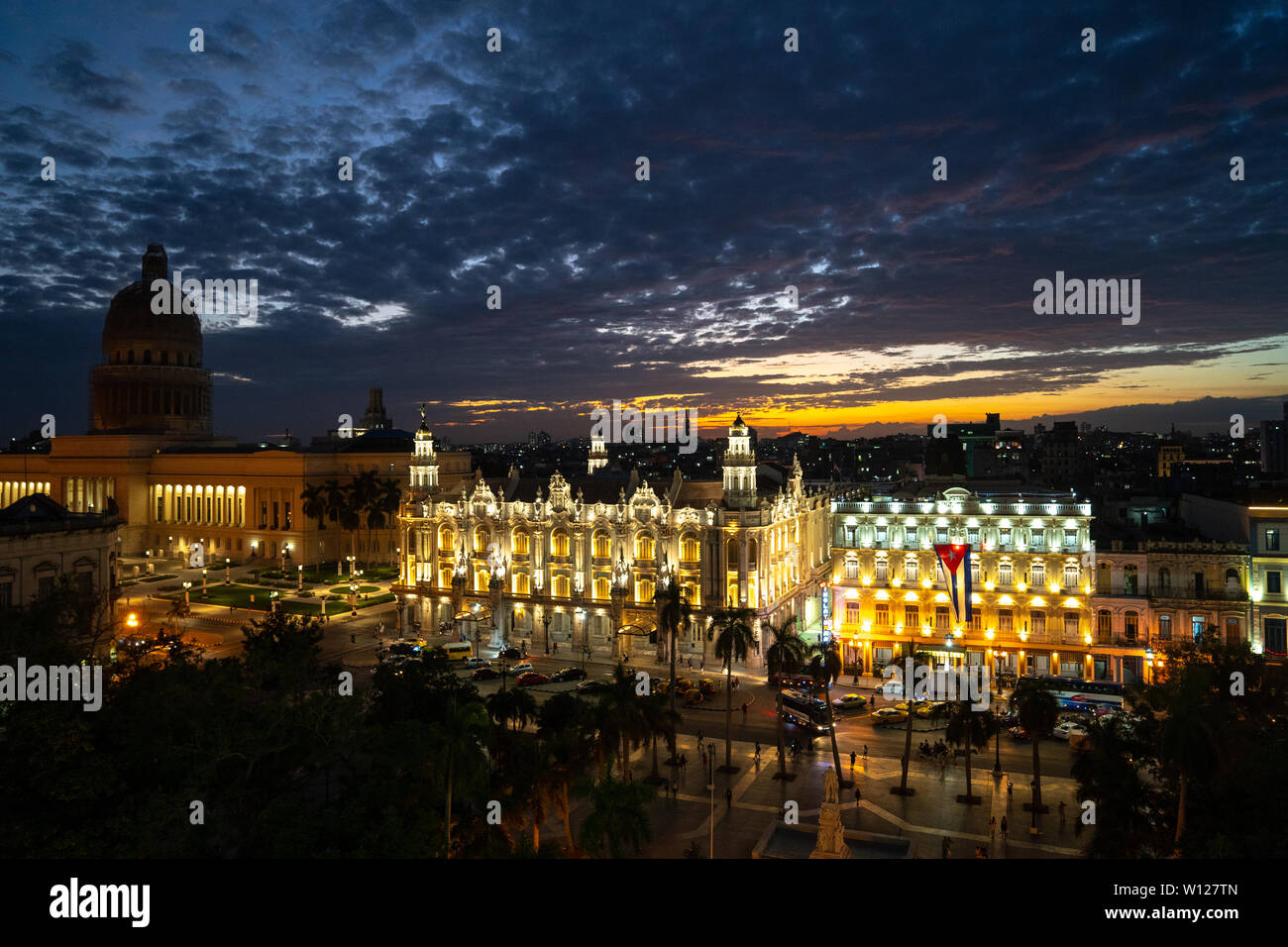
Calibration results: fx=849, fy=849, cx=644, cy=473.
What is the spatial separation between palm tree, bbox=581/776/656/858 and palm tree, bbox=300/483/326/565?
318 ft

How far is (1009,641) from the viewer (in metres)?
68.1

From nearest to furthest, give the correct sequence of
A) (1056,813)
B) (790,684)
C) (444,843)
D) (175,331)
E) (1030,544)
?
1. (444,843)
2. (1056,813)
3. (790,684)
4. (1030,544)
5. (175,331)

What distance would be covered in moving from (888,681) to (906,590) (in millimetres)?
9822

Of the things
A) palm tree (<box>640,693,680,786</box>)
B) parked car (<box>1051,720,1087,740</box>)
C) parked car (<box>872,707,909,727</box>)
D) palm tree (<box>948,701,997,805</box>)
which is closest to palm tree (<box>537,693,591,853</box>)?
palm tree (<box>640,693,680,786</box>)

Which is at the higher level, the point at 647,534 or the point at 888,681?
the point at 647,534

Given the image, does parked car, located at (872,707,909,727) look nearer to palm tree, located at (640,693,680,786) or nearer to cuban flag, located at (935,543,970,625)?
cuban flag, located at (935,543,970,625)

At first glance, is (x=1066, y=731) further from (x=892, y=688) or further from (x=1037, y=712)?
(x=1037, y=712)

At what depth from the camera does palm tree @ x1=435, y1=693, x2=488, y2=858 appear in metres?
29.0

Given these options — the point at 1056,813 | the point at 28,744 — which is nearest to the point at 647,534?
the point at 1056,813

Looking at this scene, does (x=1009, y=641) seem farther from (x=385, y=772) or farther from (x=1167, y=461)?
(x=1167, y=461)

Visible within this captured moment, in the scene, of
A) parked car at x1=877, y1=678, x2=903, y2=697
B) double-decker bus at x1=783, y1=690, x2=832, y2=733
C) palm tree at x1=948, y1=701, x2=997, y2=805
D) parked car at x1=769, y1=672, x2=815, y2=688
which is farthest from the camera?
parked car at x1=877, y1=678, x2=903, y2=697

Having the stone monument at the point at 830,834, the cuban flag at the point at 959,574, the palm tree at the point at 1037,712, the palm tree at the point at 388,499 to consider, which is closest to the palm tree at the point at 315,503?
the palm tree at the point at 388,499

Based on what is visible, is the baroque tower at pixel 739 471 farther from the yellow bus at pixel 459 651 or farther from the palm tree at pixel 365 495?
the palm tree at pixel 365 495

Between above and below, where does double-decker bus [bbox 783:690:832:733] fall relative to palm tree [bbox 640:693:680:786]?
below
